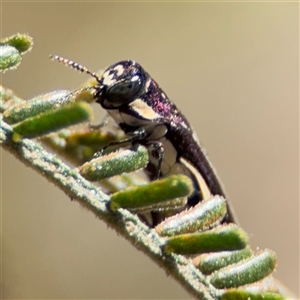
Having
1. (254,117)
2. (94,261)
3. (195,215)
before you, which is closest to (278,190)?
(254,117)

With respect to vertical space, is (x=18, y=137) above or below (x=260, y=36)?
below

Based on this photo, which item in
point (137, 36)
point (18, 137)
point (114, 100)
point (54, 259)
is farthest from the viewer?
point (137, 36)

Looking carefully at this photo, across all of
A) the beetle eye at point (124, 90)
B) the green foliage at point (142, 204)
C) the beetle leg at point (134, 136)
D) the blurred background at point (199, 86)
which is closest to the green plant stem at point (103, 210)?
the green foliage at point (142, 204)

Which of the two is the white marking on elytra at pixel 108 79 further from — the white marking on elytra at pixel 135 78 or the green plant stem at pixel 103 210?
the green plant stem at pixel 103 210

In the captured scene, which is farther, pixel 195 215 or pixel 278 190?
pixel 278 190

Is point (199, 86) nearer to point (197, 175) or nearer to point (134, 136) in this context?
point (197, 175)

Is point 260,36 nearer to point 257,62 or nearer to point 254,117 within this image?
point 257,62

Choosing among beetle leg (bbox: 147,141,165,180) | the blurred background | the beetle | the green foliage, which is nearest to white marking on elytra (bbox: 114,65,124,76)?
the beetle
